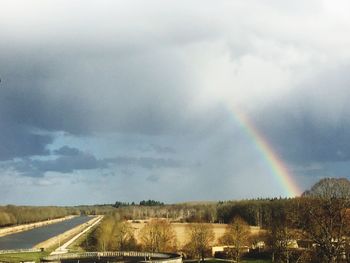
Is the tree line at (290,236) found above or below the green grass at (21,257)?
above

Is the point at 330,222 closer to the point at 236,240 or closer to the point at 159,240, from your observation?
the point at 236,240

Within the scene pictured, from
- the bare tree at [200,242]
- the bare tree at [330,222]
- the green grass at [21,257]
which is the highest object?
the bare tree at [330,222]

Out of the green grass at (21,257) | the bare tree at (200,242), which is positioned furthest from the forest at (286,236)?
Answer: the green grass at (21,257)

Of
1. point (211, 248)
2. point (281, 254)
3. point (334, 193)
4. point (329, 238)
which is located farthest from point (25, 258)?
point (329, 238)

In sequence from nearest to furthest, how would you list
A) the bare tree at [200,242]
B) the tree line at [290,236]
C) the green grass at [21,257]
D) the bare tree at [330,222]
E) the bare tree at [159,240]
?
1. the bare tree at [330,222]
2. the tree line at [290,236]
3. the green grass at [21,257]
4. the bare tree at [200,242]
5. the bare tree at [159,240]

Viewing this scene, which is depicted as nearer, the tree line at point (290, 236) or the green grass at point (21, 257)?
the tree line at point (290, 236)

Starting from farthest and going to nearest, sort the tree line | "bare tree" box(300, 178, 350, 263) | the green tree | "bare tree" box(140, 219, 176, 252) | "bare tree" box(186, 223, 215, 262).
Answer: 1. "bare tree" box(140, 219, 176, 252)
2. "bare tree" box(186, 223, 215, 262)
3. the green tree
4. the tree line
5. "bare tree" box(300, 178, 350, 263)

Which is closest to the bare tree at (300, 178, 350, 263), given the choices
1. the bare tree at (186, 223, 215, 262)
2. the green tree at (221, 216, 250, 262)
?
the green tree at (221, 216, 250, 262)

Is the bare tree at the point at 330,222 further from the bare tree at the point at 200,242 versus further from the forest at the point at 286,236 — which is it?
the bare tree at the point at 200,242

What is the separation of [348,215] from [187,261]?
50.9m

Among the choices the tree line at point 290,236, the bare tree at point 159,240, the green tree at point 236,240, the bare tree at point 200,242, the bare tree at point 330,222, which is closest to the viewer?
the bare tree at point 330,222

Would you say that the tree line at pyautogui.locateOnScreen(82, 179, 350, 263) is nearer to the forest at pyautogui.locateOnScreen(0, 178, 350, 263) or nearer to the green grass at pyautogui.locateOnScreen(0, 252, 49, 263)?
the forest at pyautogui.locateOnScreen(0, 178, 350, 263)

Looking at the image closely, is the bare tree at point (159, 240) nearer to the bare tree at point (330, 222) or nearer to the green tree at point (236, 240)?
the green tree at point (236, 240)

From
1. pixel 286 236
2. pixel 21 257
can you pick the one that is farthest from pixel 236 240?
pixel 21 257
